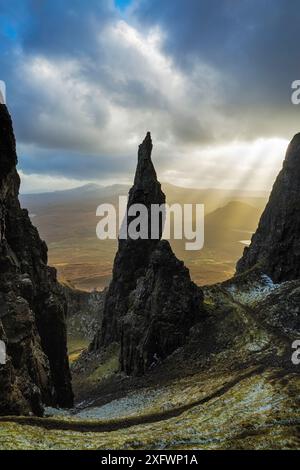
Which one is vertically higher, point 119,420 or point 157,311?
point 157,311

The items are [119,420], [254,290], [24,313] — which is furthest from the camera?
[254,290]

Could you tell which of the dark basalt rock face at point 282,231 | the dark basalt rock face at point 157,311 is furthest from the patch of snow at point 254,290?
the dark basalt rock face at point 157,311

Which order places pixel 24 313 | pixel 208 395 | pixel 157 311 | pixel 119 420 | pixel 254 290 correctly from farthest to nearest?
pixel 254 290, pixel 157 311, pixel 24 313, pixel 208 395, pixel 119 420

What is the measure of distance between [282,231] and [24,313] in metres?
73.4

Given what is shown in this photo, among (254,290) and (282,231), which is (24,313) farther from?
(282,231)

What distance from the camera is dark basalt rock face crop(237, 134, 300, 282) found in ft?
363

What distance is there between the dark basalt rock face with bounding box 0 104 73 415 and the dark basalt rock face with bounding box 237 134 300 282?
179 ft

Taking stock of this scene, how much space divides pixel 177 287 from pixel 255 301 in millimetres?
18861

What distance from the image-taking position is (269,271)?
114500 mm

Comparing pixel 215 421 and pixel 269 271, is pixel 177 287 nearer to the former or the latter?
pixel 269 271

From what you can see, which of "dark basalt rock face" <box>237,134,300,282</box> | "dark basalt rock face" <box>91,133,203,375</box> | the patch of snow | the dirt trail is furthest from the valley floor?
"dark basalt rock face" <box>237,134,300,282</box>

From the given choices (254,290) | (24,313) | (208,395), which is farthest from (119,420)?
(254,290)

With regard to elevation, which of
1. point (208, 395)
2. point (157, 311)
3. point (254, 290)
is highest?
point (254, 290)

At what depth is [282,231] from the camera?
380 ft
